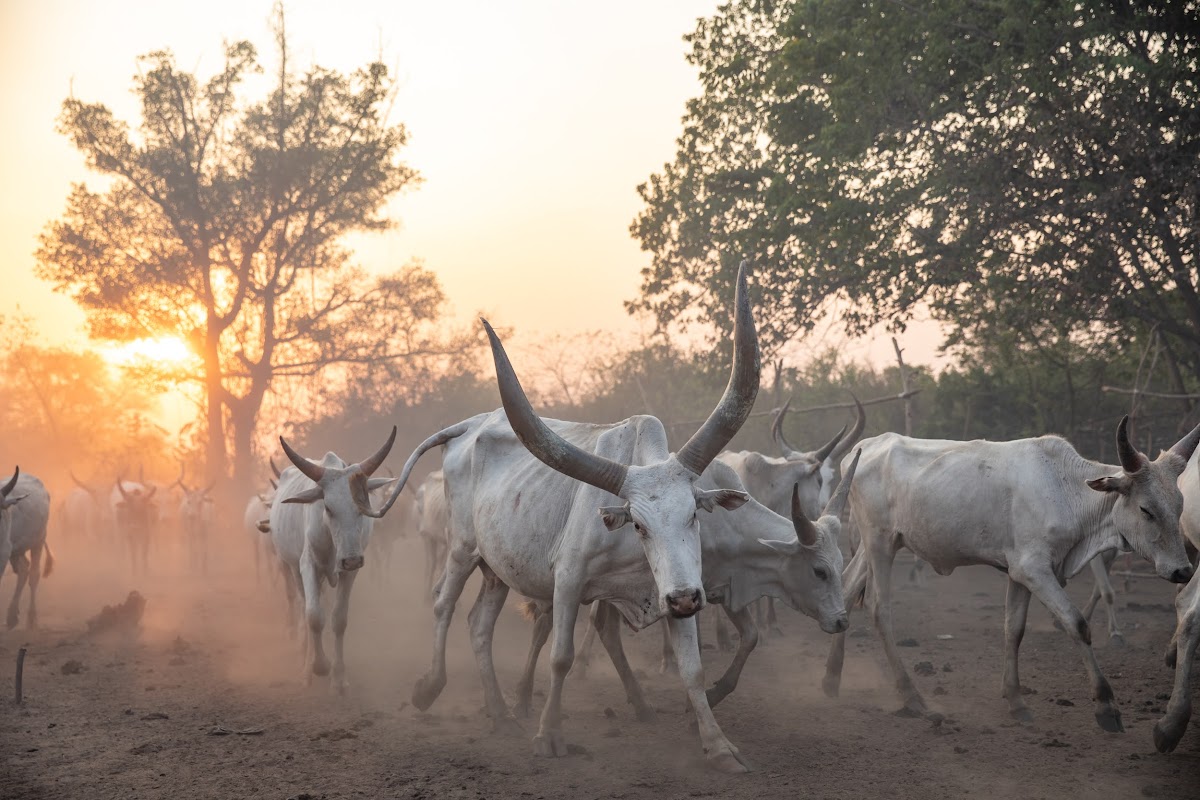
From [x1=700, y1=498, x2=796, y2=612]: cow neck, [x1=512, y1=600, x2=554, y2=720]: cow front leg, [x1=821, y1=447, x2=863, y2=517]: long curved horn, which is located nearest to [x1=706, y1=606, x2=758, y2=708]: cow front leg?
[x1=700, y1=498, x2=796, y2=612]: cow neck

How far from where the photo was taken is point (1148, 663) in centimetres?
840

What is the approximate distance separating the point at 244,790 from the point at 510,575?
6.71 feet

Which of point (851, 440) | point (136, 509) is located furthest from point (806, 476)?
point (136, 509)

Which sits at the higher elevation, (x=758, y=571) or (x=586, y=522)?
(x=586, y=522)

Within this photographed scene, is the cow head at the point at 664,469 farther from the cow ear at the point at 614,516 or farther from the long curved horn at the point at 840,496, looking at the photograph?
the long curved horn at the point at 840,496

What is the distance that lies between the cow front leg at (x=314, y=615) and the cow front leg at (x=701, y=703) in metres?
3.82

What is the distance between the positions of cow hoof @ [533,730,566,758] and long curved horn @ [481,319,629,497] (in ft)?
5.14

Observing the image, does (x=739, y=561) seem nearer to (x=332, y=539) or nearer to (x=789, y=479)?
(x=332, y=539)

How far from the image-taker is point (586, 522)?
19.8 ft

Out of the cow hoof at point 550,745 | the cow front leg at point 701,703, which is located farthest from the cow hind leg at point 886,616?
the cow hoof at point 550,745

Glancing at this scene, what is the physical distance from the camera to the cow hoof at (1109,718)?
20.6 feet

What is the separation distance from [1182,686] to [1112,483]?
1334mm

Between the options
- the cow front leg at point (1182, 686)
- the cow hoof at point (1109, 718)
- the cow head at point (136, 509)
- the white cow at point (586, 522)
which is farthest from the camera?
the cow head at point (136, 509)

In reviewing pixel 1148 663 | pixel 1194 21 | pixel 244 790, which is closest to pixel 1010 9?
pixel 1194 21
